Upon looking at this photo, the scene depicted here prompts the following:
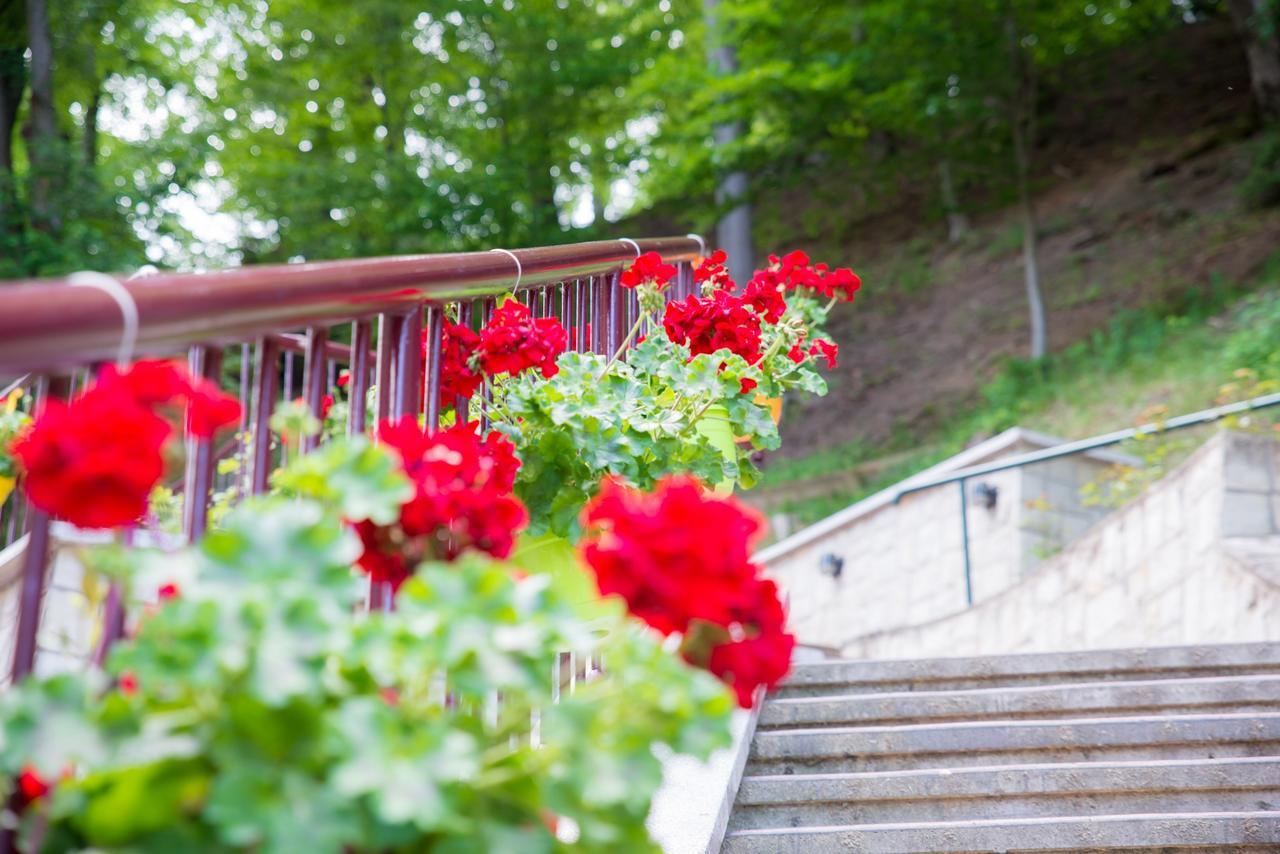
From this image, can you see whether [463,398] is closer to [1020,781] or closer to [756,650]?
[756,650]

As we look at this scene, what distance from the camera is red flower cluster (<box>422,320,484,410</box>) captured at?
2021 mm

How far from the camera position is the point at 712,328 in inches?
102

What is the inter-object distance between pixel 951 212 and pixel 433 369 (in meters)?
10.7

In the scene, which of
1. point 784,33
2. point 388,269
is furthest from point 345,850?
point 784,33

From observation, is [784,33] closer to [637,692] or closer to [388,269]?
[388,269]

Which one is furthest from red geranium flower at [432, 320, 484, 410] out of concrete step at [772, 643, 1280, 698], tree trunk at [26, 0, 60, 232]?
tree trunk at [26, 0, 60, 232]

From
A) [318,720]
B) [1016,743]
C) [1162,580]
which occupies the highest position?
[318,720]

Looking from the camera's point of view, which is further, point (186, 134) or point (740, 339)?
point (186, 134)

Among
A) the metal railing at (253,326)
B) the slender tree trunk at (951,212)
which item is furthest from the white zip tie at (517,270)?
the slender tree trunk at (951,212)

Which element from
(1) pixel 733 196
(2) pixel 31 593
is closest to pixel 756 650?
(2) pixel 31 593

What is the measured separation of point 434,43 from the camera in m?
12.7

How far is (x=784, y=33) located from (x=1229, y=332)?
14.7 feet

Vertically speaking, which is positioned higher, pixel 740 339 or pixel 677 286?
pixel 677 286

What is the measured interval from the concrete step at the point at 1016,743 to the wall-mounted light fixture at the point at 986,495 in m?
3.67
